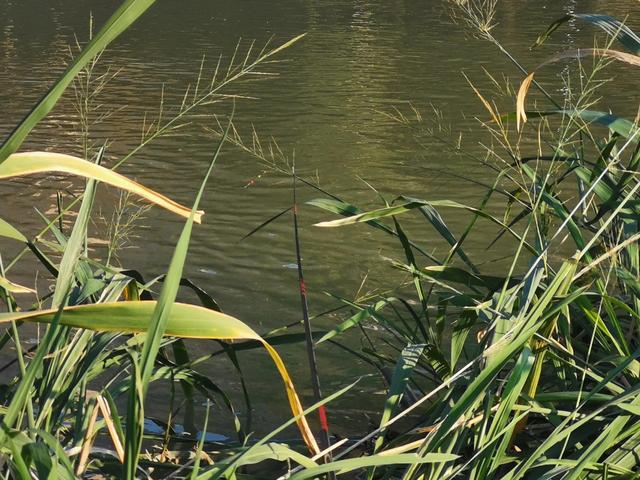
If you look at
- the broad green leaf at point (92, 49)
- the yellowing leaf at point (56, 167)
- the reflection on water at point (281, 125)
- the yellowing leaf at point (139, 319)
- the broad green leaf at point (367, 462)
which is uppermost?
the broad green leaf at point (92, 49)

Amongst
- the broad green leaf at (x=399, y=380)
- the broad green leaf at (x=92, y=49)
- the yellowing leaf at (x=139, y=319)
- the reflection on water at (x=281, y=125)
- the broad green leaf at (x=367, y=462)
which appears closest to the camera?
the broad green leaf at (x=92, y=49)

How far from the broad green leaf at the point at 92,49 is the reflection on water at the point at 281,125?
162cm

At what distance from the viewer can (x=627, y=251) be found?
2.67 meters

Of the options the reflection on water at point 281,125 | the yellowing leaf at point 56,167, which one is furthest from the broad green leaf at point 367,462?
the reflection on water at point 281,125

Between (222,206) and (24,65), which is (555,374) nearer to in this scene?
(222,206)

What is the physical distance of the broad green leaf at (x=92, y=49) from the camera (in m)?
1.23

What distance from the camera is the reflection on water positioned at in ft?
16.5

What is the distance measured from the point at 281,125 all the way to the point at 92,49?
760 centimetres

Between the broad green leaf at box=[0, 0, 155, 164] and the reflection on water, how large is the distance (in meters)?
1.62

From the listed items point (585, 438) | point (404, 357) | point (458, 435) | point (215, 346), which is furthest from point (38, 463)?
point (215, 346)

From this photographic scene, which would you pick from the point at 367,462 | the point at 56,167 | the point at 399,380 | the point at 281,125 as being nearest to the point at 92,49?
the point at 56,167

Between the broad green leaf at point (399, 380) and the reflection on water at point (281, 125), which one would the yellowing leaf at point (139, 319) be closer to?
the broad green leaf at point (399, 380)

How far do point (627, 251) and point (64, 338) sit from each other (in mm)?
1407

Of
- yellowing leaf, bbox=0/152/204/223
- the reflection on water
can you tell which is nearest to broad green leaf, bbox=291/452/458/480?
yellowing leaf, bbox=0/152/204/223
